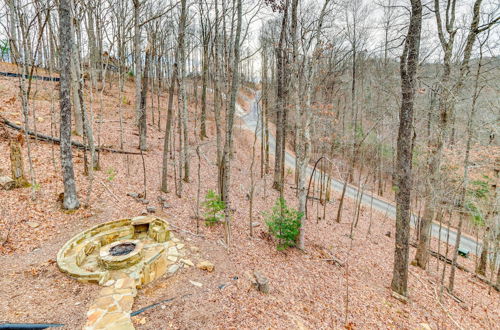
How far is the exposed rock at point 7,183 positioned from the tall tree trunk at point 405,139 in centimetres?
1107

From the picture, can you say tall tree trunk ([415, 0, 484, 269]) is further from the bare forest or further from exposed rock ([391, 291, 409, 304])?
exposed rock ([391, 291, 409, 304])

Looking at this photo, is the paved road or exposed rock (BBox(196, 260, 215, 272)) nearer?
exposed rock (BBox(196, 260, 215, 272))

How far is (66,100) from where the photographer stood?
676cm

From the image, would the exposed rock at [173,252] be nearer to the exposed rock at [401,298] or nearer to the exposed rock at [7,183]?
the exposed rock at [7,183]

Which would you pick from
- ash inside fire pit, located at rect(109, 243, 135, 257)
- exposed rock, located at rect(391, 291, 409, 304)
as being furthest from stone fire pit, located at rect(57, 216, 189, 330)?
exposed rock, located at rect(391, 291, 409, 304)

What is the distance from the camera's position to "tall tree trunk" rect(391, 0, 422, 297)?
5.73 m

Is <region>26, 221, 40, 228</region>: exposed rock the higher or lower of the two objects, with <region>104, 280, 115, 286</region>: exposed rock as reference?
higher

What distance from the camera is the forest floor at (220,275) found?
4473mm

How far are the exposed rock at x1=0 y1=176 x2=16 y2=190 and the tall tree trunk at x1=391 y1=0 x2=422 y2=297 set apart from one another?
36.3 feet

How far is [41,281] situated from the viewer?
4.87m

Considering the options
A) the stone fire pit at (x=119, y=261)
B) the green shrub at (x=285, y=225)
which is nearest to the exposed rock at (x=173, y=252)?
the stone fire pit at (x=119, y=261)

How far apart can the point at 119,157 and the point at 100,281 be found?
7.88m

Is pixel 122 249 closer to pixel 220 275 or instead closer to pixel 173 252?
pixel 173 252

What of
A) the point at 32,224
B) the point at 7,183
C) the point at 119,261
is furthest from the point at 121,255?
the point at 7,183
